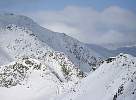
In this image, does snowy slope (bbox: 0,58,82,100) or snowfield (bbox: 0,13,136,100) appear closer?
snowfield (bbox: 0,13,136,100)

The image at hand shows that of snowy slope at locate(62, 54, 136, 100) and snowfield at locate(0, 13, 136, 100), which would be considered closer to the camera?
snowy slope at locate(62, 54, 136, 100)

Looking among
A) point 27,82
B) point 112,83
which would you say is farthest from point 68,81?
point 112,83

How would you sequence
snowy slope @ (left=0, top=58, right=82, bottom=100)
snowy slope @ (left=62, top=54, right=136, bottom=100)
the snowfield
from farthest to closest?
snowy slope @ (left=0, top=58, right=82, bottom=100) < the snowfield < snowy slope @ (left=62, top=54, right=136, bottom=100)

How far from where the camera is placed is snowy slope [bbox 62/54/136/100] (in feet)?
158

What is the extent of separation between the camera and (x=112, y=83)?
2165 inches

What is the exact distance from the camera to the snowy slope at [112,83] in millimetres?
48013

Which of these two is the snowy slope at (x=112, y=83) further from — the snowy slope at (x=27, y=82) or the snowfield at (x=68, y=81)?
the snowy slope at (x=27, y=82)

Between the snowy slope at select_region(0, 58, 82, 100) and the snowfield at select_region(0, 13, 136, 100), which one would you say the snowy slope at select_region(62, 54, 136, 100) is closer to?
the snowfield at select_region(0, 13, 136, 100)

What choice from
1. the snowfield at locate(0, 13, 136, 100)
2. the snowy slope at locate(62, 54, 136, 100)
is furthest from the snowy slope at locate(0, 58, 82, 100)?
the snowy slope at locate(62, 54, 136, 100)

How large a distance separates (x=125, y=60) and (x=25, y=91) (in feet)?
236

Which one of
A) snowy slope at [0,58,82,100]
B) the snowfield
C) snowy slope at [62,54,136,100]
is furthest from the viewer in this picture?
snowy slope at [0,58,82,100]

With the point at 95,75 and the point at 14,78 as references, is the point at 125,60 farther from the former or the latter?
the point at 14,78

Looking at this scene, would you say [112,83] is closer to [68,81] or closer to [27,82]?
[27,82]

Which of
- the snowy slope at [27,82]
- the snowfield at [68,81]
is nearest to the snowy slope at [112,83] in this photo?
the snowfield at [68,81]
